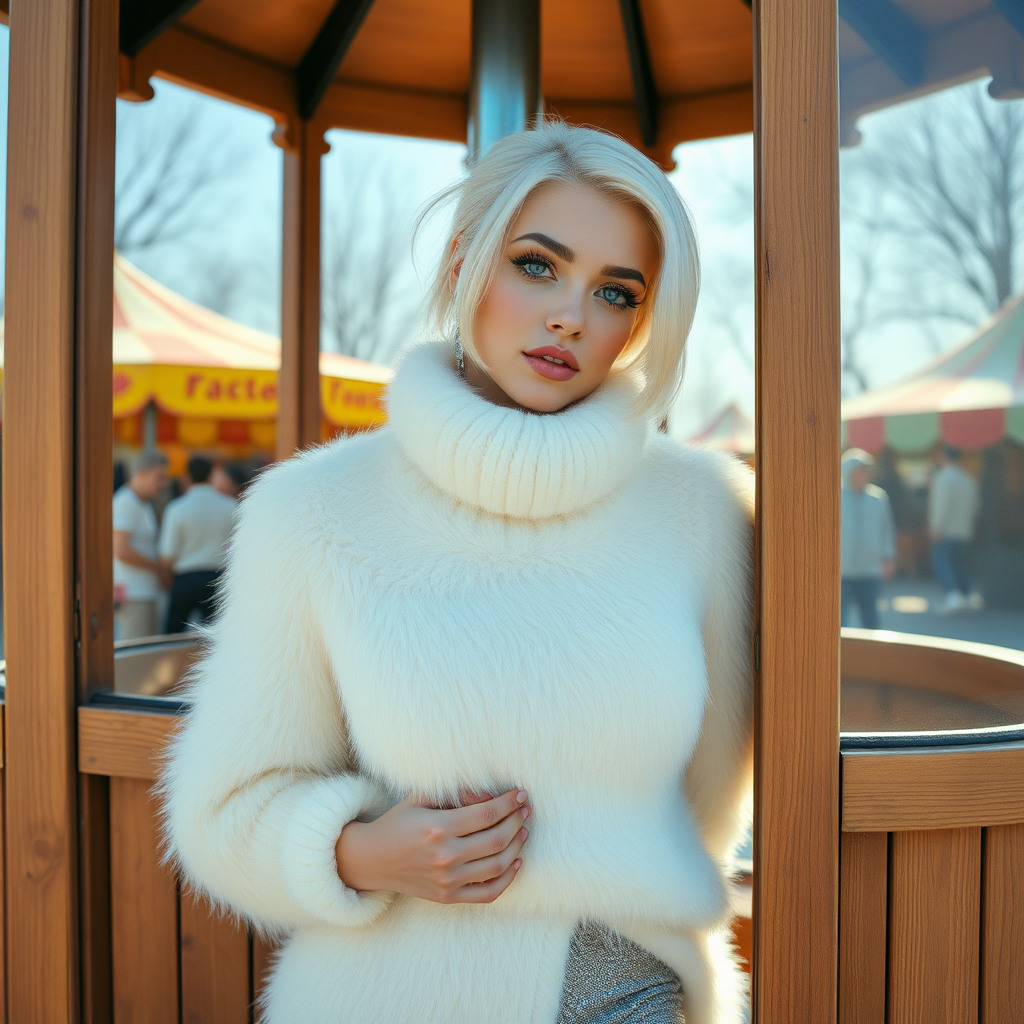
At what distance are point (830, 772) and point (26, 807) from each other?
4.85 feet

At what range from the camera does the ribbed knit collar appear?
1446 millimetres

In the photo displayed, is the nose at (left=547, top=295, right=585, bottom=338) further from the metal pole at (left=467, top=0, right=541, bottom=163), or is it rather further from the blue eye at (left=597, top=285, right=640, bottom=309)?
the metal pole at (left=467, top=0, right=541, bottom=163)

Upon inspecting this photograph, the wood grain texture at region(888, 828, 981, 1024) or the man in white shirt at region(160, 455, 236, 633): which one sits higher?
the man in white shirt at region(160, 455, 236, 633)

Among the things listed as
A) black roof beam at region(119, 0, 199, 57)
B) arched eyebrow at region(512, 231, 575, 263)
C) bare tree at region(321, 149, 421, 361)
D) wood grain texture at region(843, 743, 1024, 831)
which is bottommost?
wood grain texture at region(843, 743, 1024, 831)

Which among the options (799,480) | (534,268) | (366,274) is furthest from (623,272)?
(366,274)

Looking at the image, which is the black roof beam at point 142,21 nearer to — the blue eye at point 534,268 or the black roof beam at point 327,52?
the black roof beam at point 327,52

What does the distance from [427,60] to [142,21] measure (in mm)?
1149

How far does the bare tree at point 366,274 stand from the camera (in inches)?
334

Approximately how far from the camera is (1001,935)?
1402mm

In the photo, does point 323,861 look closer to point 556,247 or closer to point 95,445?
point 95,445

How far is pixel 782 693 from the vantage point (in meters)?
1.35

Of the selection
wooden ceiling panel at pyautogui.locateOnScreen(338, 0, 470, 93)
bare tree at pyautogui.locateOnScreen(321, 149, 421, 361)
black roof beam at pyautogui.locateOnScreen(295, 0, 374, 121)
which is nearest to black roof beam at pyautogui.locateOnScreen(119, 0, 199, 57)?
black roof beam at pyautogui.locateOnScreen(295, 0, 374, 121)

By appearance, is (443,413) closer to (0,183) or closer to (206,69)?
(0,183)

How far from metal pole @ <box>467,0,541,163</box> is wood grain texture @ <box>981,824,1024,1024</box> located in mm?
2209
